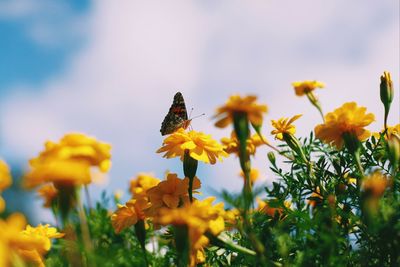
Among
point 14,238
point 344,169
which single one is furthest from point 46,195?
point 14,238

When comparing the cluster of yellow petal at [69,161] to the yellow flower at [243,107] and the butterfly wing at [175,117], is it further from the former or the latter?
the butterfly wing at [175,117]

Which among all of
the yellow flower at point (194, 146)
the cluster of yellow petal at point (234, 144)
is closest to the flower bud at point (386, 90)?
the yellow flower at point (194, 146)

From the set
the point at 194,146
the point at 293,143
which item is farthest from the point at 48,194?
the point at 293,143

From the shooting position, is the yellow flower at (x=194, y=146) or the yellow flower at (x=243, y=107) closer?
the yellow flower at (x=243, y=107)

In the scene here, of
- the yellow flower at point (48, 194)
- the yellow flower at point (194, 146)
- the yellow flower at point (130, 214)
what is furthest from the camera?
the yellow flower at point (48, 194)

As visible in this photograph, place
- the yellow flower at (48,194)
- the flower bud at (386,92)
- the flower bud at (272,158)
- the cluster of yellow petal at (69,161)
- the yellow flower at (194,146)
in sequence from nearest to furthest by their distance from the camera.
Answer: the cluster of yellow petal at (69,161) < the yellow flower at (194,146) < the flower bud at (386,92) < the flower bud at (272,158) < the yellow flower at (48,194)

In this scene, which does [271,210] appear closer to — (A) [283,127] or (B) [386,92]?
(A) [283,127]

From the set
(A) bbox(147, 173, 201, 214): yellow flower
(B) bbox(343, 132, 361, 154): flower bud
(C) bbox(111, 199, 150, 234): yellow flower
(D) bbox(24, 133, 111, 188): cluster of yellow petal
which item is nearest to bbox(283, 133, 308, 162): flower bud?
(B) bbox(343, 132, 361, 154): flower bud
